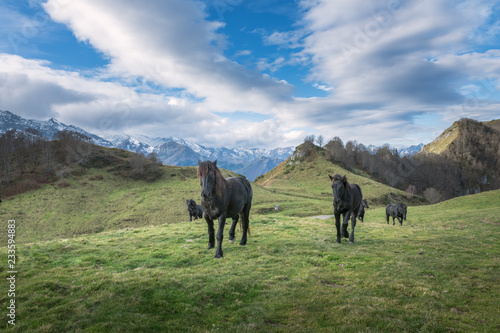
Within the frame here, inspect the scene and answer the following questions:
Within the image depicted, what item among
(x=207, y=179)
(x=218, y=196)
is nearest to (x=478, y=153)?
(x=218, y=196)

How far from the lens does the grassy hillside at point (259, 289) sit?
16.4ft

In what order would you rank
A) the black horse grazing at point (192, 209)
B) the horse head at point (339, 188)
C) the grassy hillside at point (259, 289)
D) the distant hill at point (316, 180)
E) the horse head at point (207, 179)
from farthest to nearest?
the distant hill at point (316, 180), the black horse grazing at point (192, 209), the horse head at point (339, 188), the horse head at point (207, 179), the grassy hillside at point (259, 289)

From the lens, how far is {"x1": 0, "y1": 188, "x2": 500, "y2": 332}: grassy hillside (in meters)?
4.99

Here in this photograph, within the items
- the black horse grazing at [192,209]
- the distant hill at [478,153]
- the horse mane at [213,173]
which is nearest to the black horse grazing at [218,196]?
Result: the horse mane at [213,173]

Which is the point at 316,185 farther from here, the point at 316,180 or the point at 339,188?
the point at 339,188

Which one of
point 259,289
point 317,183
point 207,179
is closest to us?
point 259,289

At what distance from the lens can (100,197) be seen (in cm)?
5566

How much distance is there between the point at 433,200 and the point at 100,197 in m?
109

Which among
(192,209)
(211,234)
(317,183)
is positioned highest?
(317,183)

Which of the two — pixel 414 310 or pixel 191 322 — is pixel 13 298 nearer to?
pixel 191 322

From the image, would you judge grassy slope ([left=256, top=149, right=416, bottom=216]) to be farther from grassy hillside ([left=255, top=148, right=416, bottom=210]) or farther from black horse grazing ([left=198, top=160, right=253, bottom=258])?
black horse grazing ([left=198, top=160, right=253, bottom=258])

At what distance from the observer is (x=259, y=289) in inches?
267

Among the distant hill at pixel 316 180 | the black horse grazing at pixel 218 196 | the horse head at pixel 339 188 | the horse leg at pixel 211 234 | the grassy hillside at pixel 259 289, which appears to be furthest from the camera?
the distant hill at pixel 316 180

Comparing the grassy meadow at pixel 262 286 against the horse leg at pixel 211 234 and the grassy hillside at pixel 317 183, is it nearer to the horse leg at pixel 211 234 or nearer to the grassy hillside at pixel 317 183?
the horse leg at pixel 211 234
